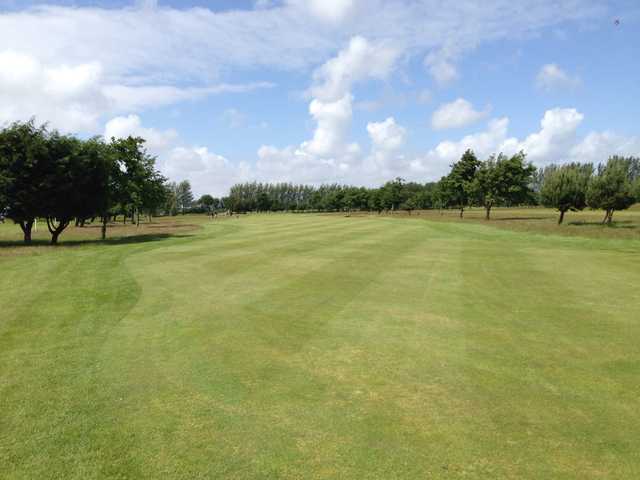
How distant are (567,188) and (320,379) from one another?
221 ft

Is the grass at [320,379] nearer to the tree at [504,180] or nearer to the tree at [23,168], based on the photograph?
the tree at [23,168]

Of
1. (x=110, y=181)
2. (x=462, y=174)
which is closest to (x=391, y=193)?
(x=462, y=174)

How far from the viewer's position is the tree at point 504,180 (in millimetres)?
81562

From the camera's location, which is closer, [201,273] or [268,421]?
[268,421]

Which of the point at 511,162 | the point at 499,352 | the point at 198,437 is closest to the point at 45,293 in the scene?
the point at 198,437

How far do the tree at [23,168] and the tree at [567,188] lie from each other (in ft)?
215

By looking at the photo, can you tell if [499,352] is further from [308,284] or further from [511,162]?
[511,162]

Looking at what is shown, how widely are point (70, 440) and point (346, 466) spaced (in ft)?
13.0

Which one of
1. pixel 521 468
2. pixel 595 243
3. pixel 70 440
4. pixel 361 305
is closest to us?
pixel 521 468

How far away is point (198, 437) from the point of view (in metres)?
6.07

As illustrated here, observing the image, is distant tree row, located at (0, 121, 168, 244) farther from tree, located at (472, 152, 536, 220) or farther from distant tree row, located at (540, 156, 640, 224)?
tree, located at (472, 152, 536, 220)

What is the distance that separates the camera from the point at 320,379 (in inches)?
314

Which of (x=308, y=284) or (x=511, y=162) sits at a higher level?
(x=511, y=162)

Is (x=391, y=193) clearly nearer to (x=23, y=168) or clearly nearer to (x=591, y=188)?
(x=591, y=188)
